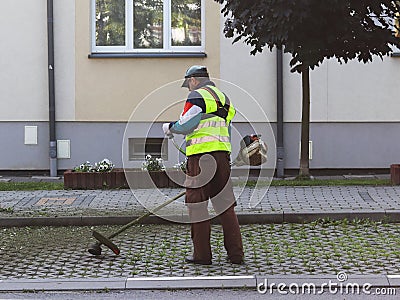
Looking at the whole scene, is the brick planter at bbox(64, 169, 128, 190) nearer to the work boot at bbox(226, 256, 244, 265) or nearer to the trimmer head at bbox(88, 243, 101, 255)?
the trimmer head at bbox(88, 243, 101, 255)

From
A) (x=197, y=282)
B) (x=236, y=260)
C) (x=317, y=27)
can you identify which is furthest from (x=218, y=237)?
(x=317, y=27)

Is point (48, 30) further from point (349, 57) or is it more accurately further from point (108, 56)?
point (349, 57)

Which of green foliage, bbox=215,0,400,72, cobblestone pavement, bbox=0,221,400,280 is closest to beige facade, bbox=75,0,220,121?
green foliage, bbox=215,0,400,72

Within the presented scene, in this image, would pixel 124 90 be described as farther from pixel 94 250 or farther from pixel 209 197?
pixel 209 197

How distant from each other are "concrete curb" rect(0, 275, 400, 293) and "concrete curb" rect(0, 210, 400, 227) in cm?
268

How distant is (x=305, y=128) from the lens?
13.8 m

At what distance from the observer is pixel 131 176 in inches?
→ 513

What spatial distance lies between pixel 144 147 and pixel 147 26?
220cm

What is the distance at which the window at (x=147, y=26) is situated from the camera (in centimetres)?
1529

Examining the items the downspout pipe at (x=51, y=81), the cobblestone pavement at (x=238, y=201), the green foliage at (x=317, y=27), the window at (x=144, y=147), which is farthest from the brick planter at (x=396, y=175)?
the downspout pipe at (x=51, y=81)

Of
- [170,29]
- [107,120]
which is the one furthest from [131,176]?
[170,29]

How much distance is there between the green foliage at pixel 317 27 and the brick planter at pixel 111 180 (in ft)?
7.88

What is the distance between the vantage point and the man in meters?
7.98

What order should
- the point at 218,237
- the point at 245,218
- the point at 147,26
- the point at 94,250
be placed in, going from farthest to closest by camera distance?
the point at 147,26, the point at 245,218, the point at 218,237, the point at 94,250
